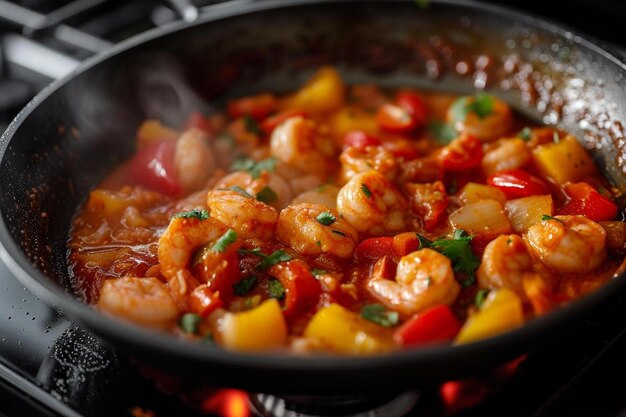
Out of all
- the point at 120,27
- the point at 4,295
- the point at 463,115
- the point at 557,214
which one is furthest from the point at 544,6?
the point at 4,295

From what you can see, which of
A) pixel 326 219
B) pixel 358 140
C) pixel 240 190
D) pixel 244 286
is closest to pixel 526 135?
pixel 358 140

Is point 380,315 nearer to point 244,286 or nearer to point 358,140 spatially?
point 244,286

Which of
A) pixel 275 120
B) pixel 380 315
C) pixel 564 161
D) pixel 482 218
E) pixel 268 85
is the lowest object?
pixel 380 315

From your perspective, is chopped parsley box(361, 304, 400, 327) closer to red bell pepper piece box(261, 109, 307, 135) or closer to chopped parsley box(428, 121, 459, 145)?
chopped parsley box(428, 121, 459, 145)

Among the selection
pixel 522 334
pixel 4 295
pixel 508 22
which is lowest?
pixel 4 295

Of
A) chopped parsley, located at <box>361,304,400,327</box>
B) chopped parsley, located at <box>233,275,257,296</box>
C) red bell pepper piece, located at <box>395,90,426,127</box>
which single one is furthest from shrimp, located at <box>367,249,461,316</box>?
red bell pepper piece, located at <box>395,90,426,127</box>

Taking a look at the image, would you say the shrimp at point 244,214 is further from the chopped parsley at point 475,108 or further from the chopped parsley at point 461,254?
the chopped parsley at point 475,108

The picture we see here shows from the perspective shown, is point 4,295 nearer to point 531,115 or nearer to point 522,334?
point 522,334
